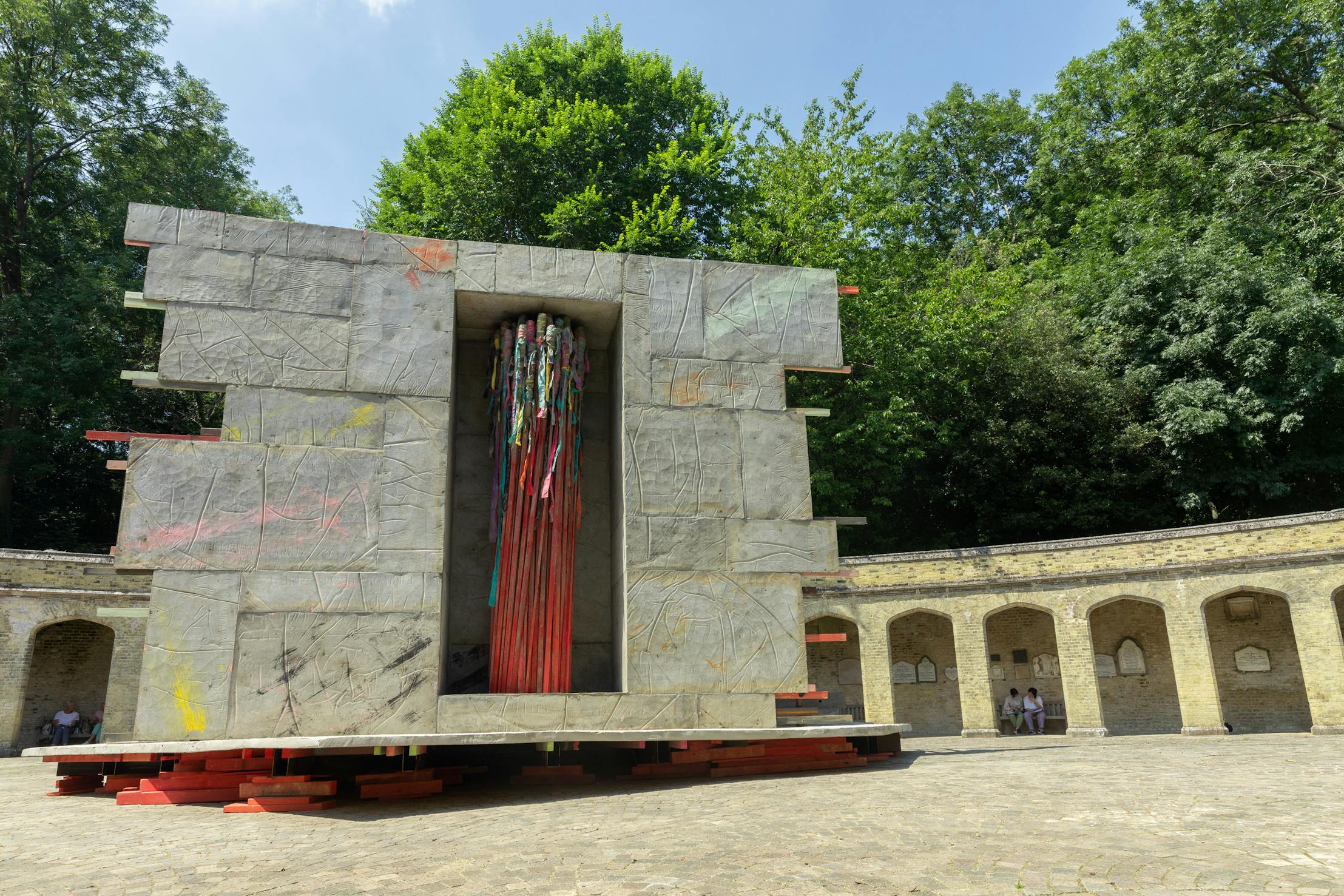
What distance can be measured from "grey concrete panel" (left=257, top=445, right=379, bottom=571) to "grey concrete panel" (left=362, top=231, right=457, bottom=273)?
2.18 metres

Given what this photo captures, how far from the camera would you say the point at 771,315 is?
34.6 ft

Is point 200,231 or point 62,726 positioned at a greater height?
point 200,231

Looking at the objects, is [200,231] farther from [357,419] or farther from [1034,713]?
[1034,713]

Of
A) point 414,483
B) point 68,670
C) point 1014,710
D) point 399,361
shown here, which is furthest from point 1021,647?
point 68,670

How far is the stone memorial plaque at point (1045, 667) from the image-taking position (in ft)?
72.4

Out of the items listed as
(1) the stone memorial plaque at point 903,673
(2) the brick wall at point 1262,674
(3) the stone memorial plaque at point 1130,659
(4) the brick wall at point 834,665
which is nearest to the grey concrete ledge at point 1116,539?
(2) the brick wall at point 1262,674

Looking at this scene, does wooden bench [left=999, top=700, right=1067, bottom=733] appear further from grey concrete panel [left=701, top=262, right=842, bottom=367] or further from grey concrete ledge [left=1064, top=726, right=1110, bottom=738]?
grey concrete panel [left=701, top=262, right=842, bottom=367]

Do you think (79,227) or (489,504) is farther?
(79,227)

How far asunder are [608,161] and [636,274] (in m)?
14.2

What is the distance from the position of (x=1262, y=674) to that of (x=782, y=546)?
1644cm

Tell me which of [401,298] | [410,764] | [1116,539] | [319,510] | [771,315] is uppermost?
[771,315]

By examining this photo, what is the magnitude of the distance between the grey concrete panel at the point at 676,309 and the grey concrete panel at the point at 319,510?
3.40 metres

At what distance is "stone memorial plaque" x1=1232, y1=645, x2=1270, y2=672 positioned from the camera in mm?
20141

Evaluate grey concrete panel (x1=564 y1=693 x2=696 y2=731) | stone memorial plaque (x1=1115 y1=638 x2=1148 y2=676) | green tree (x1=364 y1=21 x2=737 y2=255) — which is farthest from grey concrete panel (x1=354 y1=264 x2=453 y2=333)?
stone memorial plaque (x1=1115 y1=638 x2=1148 y2=676)
